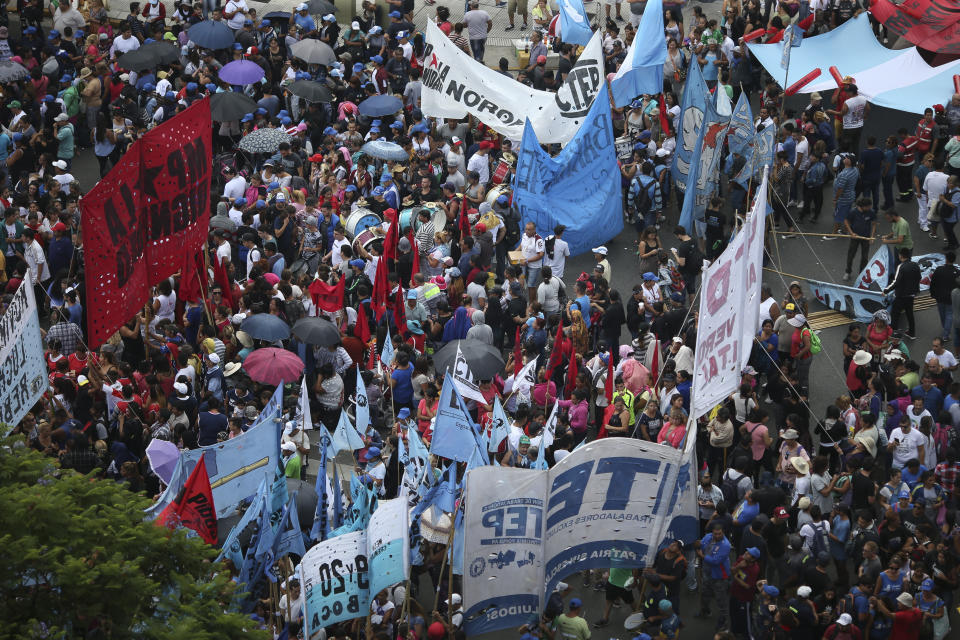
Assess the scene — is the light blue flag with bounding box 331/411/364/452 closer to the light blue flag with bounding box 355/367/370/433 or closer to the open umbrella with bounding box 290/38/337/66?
the light blue flag with bounding box 355/367/370/433

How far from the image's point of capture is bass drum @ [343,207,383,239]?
21891mm

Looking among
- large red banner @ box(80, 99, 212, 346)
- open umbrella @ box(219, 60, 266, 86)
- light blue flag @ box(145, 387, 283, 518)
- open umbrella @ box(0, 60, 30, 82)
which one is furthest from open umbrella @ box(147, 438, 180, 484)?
open umbrella @ box(0, 60, 30, 82)

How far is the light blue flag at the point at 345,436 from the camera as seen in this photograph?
1684 centimetres

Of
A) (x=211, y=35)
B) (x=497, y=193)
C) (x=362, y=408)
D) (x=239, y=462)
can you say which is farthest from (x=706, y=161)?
(x=211, y=35)

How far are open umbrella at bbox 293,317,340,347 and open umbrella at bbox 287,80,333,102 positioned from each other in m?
7.68

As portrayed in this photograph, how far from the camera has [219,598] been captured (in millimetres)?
12820

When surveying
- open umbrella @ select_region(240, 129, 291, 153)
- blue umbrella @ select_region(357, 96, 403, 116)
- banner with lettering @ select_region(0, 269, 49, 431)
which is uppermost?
banner with lettering @ select_region(0, 269, 49, 431)

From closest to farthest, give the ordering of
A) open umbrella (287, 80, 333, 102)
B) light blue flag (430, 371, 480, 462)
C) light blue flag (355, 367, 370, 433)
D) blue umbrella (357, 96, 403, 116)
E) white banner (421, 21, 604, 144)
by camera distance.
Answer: light blue flag (430, 371, 480, 462) < light blue flag (355, 367, 370, 433) < white banner (421, 21, 604, 144) < blue umbrella (357, 96, 403, 116) < open umbrella (287, 80, 333, 102)

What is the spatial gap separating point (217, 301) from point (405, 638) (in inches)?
271

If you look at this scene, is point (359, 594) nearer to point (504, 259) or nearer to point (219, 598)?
point (219, 598)

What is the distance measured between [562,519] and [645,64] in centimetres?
1152

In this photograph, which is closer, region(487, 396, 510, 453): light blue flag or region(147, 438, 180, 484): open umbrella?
region(147, 438, 180, 484): open umbrella

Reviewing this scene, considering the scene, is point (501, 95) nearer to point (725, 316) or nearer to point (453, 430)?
point (453, 430)

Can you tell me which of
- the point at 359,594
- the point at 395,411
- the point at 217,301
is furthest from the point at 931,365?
the point at 217,301
